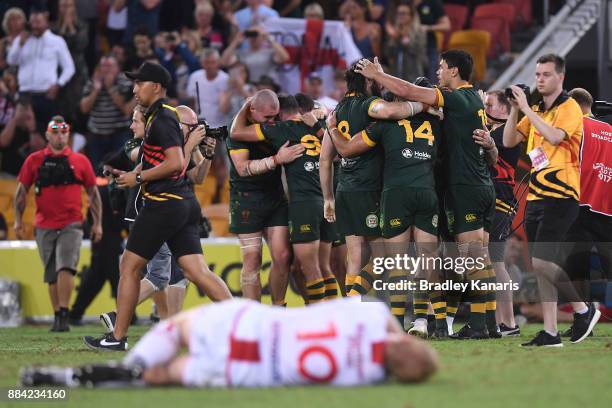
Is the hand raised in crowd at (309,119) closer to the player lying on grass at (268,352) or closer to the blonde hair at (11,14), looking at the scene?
the player lying on grass at (268,352)

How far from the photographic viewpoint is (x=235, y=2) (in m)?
21.9

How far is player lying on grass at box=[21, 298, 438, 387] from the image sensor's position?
7.20 m

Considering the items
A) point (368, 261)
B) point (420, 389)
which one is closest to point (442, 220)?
point (368, 261)

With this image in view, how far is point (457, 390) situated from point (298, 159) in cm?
574

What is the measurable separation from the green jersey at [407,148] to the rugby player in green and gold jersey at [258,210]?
1641 mm

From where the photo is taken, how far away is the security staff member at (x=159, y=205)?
10.5 meters

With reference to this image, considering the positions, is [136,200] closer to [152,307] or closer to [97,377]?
[152,307]

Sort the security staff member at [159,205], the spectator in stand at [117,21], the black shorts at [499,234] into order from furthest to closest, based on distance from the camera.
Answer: the spectator in stand at [117,21]
the black shorts at [499,234]
the security staff member at [159,205]

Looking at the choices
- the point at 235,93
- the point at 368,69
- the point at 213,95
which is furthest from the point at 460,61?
the point at 213,95

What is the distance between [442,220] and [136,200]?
3262mm

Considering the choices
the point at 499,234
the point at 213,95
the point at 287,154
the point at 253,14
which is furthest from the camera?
the point at 253,14

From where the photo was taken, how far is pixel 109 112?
19.3 m

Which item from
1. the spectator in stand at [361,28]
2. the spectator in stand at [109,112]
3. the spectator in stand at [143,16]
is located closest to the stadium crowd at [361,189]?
the spectator in stand at [109,112]

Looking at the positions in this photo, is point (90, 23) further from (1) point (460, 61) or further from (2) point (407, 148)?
(2) point (407, 148)
